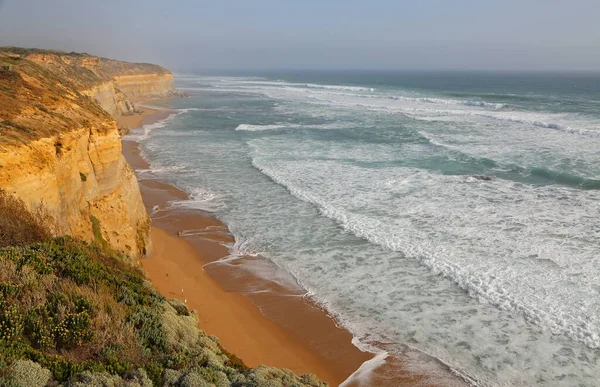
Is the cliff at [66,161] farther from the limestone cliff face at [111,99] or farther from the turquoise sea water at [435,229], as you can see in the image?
the limestone cliff face at [111,99]

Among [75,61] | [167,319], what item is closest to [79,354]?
[167,319]

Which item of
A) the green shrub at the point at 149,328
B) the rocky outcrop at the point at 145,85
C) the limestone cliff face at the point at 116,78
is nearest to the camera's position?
the green shrub at the point at 149,328

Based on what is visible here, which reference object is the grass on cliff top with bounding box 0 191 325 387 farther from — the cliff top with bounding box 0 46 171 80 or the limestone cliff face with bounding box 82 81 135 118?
the cliff top with bounding box 0 46 171 80

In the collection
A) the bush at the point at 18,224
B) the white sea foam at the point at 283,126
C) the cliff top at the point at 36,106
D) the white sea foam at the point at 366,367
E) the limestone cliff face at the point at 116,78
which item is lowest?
the white sea foam at the point at 366,367

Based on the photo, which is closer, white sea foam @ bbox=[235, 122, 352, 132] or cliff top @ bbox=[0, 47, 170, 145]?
cliff top @ bbox=[0, 47, 170, 145]

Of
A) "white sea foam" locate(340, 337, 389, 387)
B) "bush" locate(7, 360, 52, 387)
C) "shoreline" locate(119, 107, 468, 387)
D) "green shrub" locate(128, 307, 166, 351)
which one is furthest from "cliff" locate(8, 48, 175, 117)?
"bush" locate(7, 360, 52, 387)

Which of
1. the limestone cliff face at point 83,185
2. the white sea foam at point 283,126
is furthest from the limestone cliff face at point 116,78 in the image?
the limestone cliff face at point 83,185
